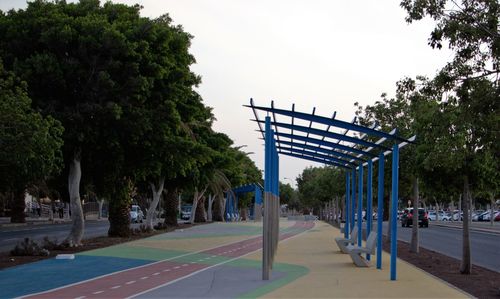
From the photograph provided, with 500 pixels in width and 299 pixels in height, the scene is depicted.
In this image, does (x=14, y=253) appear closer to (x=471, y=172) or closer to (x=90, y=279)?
(x=90, y=279)

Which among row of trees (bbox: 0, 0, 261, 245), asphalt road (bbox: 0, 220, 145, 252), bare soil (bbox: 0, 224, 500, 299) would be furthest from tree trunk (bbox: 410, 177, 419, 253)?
asphalt road (bbox: 0, 220, 145, 252)

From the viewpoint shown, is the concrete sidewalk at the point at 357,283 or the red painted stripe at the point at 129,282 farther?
the red painted stripe at the point at 129,282

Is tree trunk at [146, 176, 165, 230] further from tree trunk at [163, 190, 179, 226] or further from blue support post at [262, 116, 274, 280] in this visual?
blue support post at [262, 116, 274, 280]

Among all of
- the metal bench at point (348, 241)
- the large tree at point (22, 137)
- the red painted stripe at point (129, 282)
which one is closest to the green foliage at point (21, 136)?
the large tree at point (22, 137)

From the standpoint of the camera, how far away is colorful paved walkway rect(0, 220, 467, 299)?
12.1 metres

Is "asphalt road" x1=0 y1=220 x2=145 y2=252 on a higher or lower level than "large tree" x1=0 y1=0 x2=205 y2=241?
lower

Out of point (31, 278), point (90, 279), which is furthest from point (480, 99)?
point (31, 278)

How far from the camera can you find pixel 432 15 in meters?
11.5

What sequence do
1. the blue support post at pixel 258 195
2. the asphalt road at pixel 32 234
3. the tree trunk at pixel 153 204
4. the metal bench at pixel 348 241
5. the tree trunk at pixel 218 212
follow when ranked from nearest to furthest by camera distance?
the metal bench at pixel 348 241 → the asphalt road at pixel 32 234 → the tree trunk at pixel 153 204 → the blue support post at pixel 258 195 → the tree trunk at pixel 218 212

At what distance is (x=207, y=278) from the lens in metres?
14.4

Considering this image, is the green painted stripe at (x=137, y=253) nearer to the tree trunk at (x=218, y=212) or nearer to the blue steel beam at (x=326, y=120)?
the blue steel beam at (x=326, y=120)

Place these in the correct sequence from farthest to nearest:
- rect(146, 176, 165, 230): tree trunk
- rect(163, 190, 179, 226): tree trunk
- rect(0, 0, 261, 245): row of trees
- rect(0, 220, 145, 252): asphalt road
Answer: rect(163, 190, 179, 226): tree trunk → rect(146, 176, 165, 230): tree trunk → rect(0, 220, 145, 252): asphalt road → rect(0, 0, 261, 245): row of trees

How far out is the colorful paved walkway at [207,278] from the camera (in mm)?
12078

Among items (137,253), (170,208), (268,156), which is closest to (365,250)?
(268,156)
